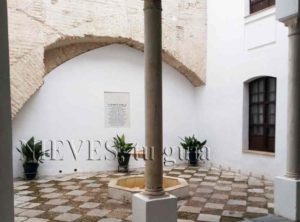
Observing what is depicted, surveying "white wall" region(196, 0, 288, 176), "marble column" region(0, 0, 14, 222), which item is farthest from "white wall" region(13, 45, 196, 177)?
"marble column" region(0, 0, 14, 222)

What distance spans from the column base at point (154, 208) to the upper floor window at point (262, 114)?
4.19 metres

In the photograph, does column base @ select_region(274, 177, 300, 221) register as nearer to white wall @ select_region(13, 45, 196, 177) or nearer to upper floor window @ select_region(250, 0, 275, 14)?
upper floor window @ select_region(250, 0, 275, 14)

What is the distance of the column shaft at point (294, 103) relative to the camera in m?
4.11

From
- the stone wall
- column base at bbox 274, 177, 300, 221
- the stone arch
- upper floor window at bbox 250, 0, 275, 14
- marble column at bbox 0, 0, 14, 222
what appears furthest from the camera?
the stone arch

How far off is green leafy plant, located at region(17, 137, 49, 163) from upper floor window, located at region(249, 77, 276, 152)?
5.09 meters

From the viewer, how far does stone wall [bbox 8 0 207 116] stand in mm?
6480

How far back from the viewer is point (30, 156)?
22.2ft

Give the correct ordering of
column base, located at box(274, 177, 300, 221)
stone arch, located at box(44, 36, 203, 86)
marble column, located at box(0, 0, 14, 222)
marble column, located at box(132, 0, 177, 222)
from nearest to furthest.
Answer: marble column, located at box(0, 0, 14, 222)
marble column, located at box(132, 0, 177, 222)
column base, located at box(274, 177, 300, 221)
stone arch, located at box(44, 36, 203, 86)

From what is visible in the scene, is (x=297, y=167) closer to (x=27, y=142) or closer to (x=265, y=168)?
(x=265, y=168)

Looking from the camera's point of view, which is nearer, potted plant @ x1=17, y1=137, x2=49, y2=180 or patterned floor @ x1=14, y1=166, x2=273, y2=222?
patterned floor @ x1=14, y1=166, x2=273, y2=222

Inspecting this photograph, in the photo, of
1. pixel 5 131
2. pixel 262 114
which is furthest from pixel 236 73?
pixel 5 131

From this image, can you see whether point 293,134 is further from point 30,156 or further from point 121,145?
point 30,156

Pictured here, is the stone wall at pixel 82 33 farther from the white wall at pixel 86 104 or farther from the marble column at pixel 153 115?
the marble column at pixel 153 115

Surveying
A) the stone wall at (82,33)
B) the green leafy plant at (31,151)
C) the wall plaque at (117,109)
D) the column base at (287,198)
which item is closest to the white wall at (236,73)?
the stone wall at (82,33)
